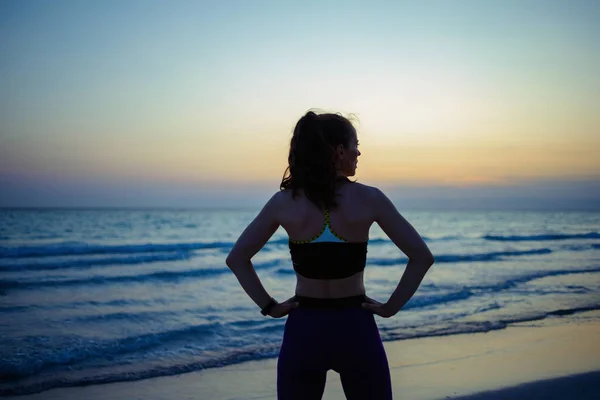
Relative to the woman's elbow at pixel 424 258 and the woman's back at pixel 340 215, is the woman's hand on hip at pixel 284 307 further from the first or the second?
the woman's elbow at pixel 424 258

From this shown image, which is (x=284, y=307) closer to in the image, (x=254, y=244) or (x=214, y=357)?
(x=254, y=244)

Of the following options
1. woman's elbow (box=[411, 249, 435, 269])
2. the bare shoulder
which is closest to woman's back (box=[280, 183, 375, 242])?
the bare shoulder

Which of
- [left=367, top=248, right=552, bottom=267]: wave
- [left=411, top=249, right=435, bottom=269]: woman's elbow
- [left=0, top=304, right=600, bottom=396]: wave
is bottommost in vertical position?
[left=367, top=248, right=552, bottom=267]: wave

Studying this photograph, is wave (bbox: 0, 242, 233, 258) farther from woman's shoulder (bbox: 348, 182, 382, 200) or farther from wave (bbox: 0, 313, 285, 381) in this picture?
woman's shoulder (bbox: 348, 182, 382, 200)

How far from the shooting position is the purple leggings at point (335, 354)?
2062mm

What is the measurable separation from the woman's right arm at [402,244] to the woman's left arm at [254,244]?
0.40 metres

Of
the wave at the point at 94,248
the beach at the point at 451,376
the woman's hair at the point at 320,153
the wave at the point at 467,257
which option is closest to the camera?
the woman's hair at the point at 320,153

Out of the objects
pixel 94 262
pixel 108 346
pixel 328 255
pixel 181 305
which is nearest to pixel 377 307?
pixel 328 255

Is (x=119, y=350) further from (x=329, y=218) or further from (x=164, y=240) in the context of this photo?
(x=164, y=240)

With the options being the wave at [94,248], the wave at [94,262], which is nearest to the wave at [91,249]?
the wave at [94,248]

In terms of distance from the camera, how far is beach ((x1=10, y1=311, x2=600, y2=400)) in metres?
5.06

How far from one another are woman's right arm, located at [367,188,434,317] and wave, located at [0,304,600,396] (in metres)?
4.20

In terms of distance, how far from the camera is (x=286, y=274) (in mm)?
15633

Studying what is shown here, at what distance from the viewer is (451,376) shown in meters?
5.58
